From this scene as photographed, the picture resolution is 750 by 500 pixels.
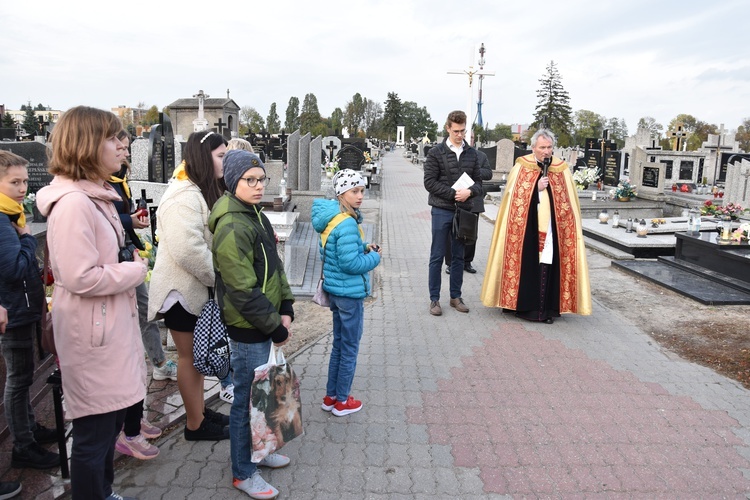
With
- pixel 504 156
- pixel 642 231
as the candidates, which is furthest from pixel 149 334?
pixel 504 156

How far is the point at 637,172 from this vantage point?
567 inches

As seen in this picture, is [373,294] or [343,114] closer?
[373,294]

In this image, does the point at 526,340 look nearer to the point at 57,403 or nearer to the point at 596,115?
the point at 57,403

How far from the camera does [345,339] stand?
151 inches

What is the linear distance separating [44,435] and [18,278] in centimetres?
107

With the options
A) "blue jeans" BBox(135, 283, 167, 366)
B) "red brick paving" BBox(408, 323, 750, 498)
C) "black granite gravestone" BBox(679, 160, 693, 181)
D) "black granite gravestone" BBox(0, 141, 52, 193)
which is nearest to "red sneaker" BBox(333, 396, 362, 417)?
"red brick paving" BBox(408, 323, 750, 498)

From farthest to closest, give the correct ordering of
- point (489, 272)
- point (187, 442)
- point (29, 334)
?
point (489, 272) → point (187, 442) → point (29, 334)

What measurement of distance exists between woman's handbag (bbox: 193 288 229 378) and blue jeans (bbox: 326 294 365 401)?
0.91 m

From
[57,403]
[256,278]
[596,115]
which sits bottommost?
[57,403]

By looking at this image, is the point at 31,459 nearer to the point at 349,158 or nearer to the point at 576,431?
the point at 576,431

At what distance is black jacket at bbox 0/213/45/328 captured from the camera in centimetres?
281

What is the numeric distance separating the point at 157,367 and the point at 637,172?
1329cm

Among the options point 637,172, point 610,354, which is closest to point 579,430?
point 610,354

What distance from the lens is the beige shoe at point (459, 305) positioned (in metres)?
6.29
